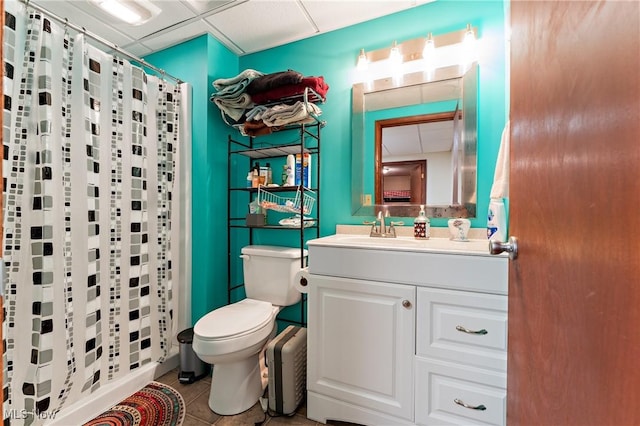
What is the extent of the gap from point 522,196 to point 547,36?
1.16 feet

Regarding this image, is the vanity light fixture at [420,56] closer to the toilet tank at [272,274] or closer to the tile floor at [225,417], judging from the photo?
the toilet tank at [272,274]

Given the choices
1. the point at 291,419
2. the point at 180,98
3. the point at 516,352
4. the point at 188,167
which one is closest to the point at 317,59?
the point at 180,98

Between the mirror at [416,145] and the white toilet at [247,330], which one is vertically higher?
the mirror at [416,145]

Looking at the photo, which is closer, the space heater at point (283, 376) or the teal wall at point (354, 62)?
the space heater at point (283, 376)

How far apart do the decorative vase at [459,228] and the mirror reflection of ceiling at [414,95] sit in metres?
0.71

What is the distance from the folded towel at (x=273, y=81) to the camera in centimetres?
155

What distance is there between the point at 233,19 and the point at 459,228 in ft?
6.09

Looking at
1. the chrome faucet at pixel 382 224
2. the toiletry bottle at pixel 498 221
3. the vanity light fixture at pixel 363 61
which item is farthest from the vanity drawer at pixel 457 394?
the vanity light fixture at pixel 363 61

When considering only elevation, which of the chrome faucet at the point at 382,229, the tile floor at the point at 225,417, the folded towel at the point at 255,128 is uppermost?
the folded towel at the point at 255,128

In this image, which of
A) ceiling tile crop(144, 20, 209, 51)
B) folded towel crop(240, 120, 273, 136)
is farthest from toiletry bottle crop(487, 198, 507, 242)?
ceiling tile crop(144, 20, 209, 51)

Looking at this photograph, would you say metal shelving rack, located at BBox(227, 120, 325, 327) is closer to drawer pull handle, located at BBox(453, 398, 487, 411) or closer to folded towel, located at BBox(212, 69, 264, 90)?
folded towel, located at BBox(212, 69, 264, 90)

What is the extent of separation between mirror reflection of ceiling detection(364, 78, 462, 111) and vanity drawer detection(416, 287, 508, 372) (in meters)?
1.11

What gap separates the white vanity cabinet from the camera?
101cm

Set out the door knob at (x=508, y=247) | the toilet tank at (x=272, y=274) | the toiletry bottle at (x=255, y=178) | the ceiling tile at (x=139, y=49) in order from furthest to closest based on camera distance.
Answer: the ceiling tile at (x=139, y=49) → the toiletry bottle at (x=255, y=178) → the toilet tank at (x=272, y=274) → the door knob at (x=508, y=247)
